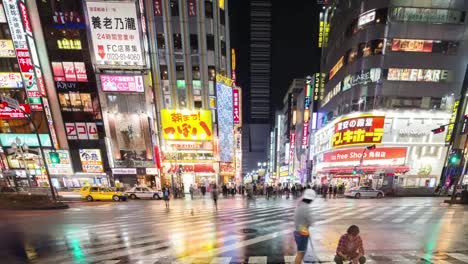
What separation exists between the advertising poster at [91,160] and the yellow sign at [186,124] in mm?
9286

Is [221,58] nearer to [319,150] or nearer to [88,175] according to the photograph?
[319,150]

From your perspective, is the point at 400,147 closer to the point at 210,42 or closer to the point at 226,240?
the point at 226,240

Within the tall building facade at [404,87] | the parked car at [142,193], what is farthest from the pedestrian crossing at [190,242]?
the tall building facade at [404,87]

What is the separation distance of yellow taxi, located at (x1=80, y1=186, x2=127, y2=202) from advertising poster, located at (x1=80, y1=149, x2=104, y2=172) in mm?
8333

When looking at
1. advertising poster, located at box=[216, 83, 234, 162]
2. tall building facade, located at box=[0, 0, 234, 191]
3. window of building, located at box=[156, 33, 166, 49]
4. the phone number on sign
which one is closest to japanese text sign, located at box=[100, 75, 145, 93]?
tall building facade, located at box=[0, 0, 234, 191]

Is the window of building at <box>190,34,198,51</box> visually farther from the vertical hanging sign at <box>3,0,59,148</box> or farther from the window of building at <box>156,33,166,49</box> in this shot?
the vertical hanging sign at <box>3,0,59,148</box>

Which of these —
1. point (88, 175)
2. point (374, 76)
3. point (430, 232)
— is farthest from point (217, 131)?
point (430, 232)

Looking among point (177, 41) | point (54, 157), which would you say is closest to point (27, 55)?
point (54, 157)

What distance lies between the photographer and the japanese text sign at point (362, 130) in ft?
88.9

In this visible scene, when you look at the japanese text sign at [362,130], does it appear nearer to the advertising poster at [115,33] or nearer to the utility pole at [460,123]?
the utility pole at [460,123]

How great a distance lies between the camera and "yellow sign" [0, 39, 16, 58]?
2727 cm

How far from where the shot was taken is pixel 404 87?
89.2 ft

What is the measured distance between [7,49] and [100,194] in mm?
22016

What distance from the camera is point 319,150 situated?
39.6 m
